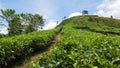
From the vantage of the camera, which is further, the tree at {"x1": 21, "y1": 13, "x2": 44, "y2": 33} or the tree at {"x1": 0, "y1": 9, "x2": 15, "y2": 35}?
the tree at {"x1": 21, "y1": 13, "x2": 44, "y2": 33}

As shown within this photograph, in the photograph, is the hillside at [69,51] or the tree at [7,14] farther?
the tree at [7,14]

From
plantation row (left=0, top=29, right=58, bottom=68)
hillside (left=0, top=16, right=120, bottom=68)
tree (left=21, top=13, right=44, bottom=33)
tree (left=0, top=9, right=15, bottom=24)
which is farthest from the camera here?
tree (left=21, top=13, right=44, bottom=33)

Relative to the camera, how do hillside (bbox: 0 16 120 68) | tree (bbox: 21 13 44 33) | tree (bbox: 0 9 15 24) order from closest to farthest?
hillside (bbox: 0 16 120 68)
tree (bbox: 0 9 15 24)
tree (bbox: 21 13 44 33)

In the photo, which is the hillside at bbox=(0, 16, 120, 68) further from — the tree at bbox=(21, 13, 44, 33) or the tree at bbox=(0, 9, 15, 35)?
the tree at bbox=(21, 13, 44, 33)

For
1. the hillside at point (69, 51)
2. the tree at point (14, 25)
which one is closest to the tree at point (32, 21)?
the tree at point (14, 25)

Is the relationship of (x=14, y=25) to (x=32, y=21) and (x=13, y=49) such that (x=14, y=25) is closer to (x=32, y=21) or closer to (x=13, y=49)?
(x=32, y=21)

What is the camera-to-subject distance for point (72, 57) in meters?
4.28

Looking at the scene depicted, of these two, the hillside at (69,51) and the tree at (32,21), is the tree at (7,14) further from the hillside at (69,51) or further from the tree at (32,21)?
the hillside at (69,51)

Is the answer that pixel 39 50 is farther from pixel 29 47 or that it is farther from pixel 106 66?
pixel 106 66

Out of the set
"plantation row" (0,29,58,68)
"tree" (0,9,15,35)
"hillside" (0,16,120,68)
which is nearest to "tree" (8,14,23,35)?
"tree" (0,9,15,35)

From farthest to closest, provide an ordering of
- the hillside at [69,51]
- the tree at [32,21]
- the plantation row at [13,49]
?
1. the tree at [32,21]
2. the plantation row at [13,49]
3. the hillside at [69,51]

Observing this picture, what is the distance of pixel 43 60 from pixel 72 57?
699 millimetres

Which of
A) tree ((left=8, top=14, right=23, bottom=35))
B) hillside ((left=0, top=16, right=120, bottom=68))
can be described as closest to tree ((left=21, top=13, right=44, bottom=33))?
tree ((left=8, top=14, right=23, bottom=35))

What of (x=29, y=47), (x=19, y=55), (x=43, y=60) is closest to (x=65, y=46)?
(x=43, y=60)
